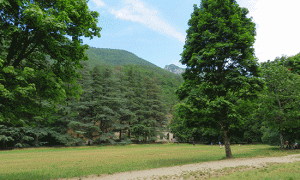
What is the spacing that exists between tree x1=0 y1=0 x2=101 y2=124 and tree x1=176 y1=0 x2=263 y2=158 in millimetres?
7532

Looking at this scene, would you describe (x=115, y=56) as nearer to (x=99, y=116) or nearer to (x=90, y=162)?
(x=99, y=116)

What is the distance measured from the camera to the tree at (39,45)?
5.65 metres

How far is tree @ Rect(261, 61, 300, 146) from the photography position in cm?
1761

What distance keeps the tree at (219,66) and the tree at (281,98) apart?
27.1 ft

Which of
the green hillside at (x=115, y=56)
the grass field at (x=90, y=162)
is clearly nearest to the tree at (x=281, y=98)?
the grass field at (x=90, y=162)

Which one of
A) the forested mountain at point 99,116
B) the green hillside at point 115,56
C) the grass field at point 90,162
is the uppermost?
the green hillside at point 115,56

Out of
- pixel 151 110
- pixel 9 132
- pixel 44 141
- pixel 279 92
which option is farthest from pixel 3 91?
pixel 151 110

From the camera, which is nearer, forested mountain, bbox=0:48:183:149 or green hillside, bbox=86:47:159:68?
forested mountain, bbox=0:48:183:149

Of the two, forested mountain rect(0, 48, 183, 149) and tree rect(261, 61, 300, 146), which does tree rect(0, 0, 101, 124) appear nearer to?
tree rect(261, 61, 300, 146)

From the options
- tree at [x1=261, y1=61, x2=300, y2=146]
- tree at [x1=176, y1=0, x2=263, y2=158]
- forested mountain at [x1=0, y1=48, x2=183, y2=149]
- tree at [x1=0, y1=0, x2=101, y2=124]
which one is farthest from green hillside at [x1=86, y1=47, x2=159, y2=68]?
tree at [x1=0, y1=0, x2=101, y2=124]

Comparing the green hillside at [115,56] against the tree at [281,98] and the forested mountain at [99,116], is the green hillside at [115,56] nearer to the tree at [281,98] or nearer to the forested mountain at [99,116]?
the forested mountain at [99,116]

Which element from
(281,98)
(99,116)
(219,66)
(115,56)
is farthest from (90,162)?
(115,56)

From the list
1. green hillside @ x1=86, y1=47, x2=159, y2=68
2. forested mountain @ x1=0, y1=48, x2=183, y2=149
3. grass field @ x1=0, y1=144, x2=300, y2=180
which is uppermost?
green hillside @ x1=86, y1=47, x2=159, y2=68

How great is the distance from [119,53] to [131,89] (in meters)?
142
